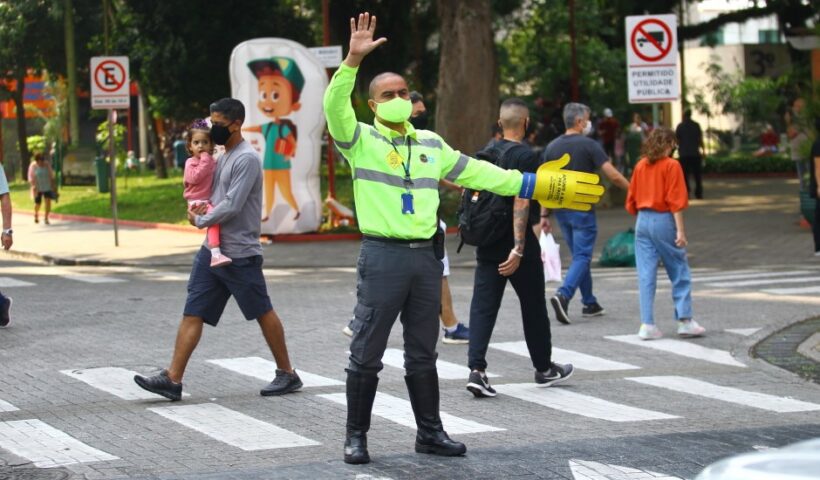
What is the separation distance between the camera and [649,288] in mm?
12320

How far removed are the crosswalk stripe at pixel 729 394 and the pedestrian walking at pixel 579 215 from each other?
7.60 feet

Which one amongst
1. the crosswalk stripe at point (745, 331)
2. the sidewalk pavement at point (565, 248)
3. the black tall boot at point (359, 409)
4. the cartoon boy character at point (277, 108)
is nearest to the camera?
the black tall boot at point (359, 409)

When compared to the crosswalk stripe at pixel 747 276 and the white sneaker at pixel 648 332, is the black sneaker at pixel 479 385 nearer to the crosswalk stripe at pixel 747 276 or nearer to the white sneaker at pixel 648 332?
the white sneaker at pixel 648 332

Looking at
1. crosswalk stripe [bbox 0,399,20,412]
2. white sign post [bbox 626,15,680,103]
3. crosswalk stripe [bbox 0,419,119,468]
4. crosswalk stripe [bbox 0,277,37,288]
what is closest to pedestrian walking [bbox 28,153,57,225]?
crosswalk stripe [bbox 0,277,37,288]

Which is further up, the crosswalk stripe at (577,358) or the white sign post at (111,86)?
the white sign post at (111,86)

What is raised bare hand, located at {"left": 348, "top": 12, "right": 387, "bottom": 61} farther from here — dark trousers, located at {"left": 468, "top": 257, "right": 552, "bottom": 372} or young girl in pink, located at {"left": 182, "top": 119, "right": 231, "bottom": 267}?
dark trousers, located at {"left": 468, "top": 257, "right": 552, "bottom": 372}

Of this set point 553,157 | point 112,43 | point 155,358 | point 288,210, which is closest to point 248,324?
point 155,358

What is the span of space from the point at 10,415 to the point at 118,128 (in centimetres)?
3208

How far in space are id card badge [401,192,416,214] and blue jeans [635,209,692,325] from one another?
16.9 ft

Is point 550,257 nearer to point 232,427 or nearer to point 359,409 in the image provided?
point 232,427

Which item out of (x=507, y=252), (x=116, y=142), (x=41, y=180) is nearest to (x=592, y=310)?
(x=507, y=252)

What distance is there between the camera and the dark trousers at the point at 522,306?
9.76 m

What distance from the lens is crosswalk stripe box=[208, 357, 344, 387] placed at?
1031 cm

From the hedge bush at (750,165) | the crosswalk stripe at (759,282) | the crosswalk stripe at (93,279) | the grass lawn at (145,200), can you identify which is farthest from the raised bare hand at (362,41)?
the hedge bush at (750,165)
